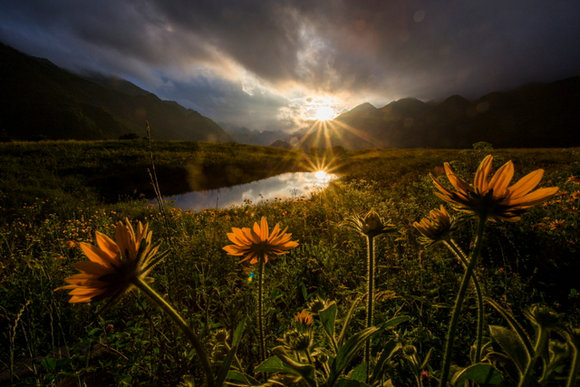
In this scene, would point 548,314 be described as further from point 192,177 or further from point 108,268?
point 192,177

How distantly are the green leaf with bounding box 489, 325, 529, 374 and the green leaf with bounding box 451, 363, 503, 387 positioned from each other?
6 cm

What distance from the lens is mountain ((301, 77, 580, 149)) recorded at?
7912cm

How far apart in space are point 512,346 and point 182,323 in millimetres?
887

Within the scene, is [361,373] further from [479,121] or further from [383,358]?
[479,121]

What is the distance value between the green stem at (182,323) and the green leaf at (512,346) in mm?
745

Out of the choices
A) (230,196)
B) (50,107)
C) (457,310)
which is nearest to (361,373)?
(457,310)

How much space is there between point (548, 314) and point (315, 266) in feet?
6.51

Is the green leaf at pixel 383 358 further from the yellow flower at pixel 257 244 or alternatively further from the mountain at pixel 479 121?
the mountain at pixel 479 121

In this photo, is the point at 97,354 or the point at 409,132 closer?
the point at 97,354

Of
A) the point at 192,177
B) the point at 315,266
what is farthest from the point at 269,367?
the point at 192,177

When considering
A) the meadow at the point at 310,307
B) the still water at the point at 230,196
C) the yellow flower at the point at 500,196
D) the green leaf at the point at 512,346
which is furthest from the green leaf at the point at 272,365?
the still water at the point at 230,196

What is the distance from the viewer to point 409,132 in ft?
465

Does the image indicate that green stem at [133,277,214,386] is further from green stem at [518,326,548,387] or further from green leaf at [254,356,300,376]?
green stem at [518,326,548,387]

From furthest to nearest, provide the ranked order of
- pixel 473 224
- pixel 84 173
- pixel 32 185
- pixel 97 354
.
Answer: pixel 84 173
pixel 32 185
pixel 473 224
pixel 97 354
